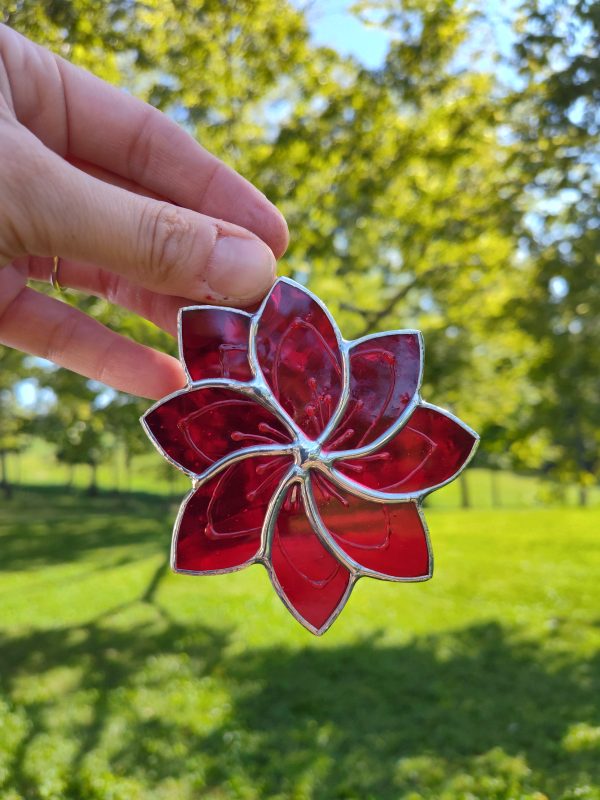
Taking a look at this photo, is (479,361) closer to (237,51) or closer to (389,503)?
(237,51)

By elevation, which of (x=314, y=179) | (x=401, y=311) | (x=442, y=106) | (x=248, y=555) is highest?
(x=442, y=106)

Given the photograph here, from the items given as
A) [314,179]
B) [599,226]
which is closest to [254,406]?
[599,226]

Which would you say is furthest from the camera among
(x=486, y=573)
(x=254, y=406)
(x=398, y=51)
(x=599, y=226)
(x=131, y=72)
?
(x=486, y=573)

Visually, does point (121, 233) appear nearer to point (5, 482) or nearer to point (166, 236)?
point (166, 236)

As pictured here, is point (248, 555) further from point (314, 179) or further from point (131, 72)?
point (131, 72)

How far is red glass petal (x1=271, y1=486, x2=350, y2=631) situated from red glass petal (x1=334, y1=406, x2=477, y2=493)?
20 cm

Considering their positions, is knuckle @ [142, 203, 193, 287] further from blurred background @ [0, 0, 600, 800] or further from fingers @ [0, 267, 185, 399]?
blurred background @ [0, 0, 600, 800]

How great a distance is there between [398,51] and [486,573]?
8676 millimetres

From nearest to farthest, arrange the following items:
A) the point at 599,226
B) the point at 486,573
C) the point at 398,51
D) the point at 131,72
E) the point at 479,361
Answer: the point at 599,226, the point at 398,51, the point at 131,72, the point at 479,361, the point at 486,573

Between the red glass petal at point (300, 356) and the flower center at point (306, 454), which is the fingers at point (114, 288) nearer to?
the red glass petal at point (300, 356)

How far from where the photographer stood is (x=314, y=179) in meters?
6.13

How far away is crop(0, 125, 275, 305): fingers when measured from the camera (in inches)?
58.9

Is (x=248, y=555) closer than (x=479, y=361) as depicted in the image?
Yes

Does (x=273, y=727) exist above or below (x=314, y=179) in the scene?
below
